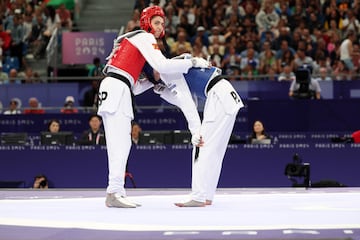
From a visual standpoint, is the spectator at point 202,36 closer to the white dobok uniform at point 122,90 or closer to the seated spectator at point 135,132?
the seated spectator at point 135,132

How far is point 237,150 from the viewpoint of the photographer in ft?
44.7

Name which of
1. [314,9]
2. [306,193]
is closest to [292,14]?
[314,9]

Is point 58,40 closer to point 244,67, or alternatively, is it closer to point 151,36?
point 244,67

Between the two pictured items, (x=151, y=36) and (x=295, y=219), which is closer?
(x=295, y=219)

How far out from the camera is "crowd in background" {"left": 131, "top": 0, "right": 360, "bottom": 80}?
18.4 meters

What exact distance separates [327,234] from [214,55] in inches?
502

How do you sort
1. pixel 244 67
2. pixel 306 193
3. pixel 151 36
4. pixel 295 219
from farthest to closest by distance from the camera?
pixel 244 67
pixel 306 193
pixel 151 36
pixel 295 219

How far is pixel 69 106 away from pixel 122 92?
8.42 m

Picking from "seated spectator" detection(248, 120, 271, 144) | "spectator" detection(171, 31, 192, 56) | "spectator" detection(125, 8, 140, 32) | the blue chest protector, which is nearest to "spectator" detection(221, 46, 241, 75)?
"spectator" detection(171, 31, 192, 56)

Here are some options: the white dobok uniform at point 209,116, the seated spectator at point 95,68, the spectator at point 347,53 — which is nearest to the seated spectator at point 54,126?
the seated spectator at point 95,68

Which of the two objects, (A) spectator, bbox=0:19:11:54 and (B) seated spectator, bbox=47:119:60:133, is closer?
(B) seated spectator, bbox=47:119:60:133

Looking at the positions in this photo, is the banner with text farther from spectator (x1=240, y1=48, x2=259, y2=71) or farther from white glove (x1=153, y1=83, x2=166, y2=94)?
white glove (x1=153, y1=83, x2=166, y2=94)

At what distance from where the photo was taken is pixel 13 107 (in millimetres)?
16375

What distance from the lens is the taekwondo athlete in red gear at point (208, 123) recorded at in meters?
8.34
